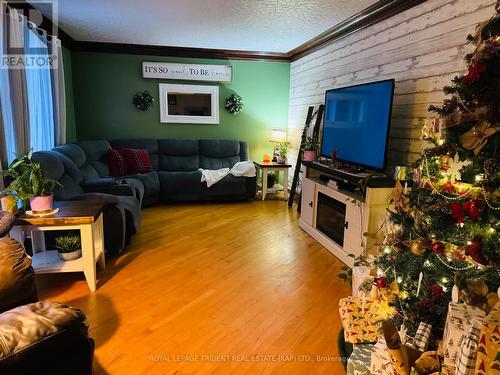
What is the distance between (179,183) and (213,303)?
2753mm

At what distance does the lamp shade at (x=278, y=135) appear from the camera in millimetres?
5445

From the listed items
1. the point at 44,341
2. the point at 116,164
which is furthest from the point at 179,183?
the point at 44,341

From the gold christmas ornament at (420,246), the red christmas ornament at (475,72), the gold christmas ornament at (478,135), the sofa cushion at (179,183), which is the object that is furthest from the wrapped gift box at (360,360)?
the sofa cushion at (179,183)

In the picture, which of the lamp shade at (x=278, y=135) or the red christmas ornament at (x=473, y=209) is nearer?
the red christmas ornament at (x=473, y=209)

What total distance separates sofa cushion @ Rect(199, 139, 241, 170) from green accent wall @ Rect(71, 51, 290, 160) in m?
0.29

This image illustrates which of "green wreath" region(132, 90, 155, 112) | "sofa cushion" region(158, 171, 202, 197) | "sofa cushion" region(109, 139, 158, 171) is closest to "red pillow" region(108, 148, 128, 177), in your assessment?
"sofa cushion" region(109, 139, 158, 171)

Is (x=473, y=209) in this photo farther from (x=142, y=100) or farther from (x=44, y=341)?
(x=142, y=100)

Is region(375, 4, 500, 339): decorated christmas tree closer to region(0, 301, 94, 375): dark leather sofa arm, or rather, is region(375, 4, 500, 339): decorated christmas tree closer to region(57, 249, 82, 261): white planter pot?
region(0, 301, 94, 375): dark leather sofa arm

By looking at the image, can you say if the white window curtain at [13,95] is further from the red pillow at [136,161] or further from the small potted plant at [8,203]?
the red pillow at [136,161]

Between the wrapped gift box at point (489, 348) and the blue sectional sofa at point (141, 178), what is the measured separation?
263 centimetres

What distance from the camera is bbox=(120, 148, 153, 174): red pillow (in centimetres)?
477

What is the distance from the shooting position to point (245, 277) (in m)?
2.68

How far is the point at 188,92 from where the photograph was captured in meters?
5.43

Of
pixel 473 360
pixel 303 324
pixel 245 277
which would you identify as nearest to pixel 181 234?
pixel 245 277
